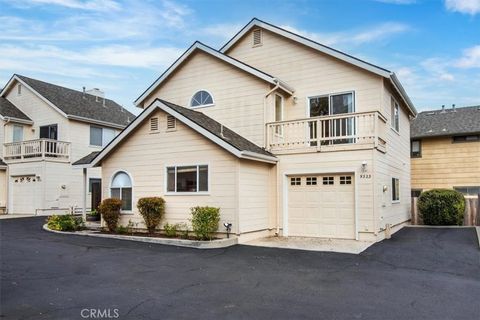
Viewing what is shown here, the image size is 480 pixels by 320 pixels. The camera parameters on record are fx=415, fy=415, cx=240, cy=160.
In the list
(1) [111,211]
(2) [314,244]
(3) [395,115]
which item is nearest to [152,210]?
(1) [111,211]

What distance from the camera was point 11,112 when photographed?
27750 millimetres

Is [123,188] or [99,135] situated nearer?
[123,188]

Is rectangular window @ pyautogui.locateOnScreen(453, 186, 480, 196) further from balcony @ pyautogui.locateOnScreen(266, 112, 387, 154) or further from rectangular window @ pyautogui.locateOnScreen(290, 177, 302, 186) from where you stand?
rectangular window @ pyautogui.locateOnScreen(290, 177, 302, 186)

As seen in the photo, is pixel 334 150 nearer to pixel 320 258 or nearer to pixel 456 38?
pixel 320 258

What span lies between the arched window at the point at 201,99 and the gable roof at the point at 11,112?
15690mm

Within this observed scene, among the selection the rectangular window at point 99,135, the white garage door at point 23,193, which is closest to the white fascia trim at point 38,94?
the rectangular window at point 99,135

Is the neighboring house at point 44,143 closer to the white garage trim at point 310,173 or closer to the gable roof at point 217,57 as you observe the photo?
the gable roof at point 217,57

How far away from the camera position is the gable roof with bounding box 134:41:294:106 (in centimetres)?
1589

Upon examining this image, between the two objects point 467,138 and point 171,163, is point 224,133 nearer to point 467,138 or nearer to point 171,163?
point 171,163

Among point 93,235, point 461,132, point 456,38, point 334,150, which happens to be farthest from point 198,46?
point 461,132

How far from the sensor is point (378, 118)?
1421 cm

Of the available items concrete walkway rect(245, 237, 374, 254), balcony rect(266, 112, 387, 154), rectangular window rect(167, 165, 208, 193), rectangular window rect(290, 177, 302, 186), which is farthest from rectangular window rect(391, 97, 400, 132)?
rectangular window rect(167, 165, 208, 193)

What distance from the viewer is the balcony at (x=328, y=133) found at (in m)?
14.0

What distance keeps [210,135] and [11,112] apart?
20022mm
